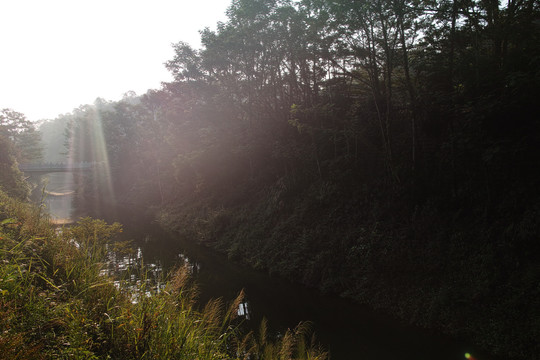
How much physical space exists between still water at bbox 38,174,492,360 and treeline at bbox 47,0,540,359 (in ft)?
1.59

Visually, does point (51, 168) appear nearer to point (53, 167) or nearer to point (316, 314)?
point (53, 167)

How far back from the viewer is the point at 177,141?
26.7 meters

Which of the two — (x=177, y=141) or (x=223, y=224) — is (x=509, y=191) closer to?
(x=223, y=224)

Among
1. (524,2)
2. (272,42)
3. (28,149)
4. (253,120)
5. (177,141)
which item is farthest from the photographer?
(28,149)

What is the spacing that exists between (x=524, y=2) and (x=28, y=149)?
73.3m

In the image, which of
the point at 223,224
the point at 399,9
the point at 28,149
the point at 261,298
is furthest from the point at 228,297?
the point at 28,149

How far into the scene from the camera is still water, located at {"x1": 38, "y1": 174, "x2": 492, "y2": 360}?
7102mm

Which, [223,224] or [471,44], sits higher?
[471,44]

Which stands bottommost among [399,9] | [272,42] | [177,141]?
[177,141]

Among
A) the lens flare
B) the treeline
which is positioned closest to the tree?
the lens flare

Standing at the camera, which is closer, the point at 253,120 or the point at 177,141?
the point at 253,120

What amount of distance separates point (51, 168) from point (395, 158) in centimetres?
5194

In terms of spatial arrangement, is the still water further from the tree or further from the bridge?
the tree

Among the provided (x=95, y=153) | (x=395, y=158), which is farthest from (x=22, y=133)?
(x=395, y=158)
